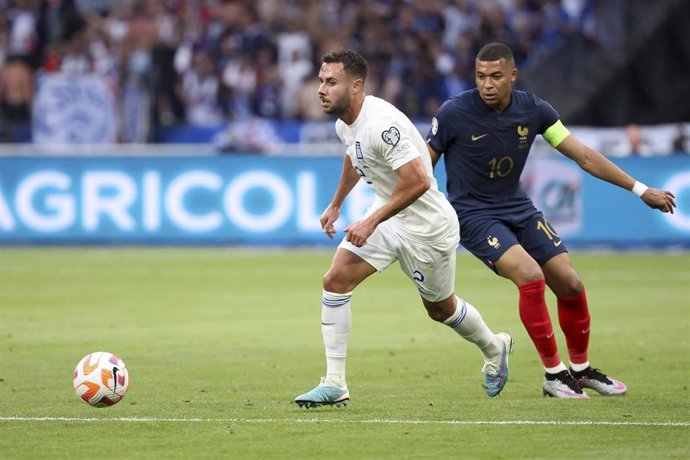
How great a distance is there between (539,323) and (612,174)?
109cm

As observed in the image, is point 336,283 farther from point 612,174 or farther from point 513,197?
Answer: point 612,174

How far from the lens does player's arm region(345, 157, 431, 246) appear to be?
27.0ft

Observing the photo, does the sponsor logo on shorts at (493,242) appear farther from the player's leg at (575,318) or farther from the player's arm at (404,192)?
the player's arm at (404,192)

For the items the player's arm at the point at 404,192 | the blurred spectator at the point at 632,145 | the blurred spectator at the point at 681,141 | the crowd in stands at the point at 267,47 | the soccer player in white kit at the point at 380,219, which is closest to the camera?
the player's arm at the point at 404,192

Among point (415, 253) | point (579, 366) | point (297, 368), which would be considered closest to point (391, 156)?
point (415, 253)

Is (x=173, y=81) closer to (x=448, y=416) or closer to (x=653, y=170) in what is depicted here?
(x=653, y=170)

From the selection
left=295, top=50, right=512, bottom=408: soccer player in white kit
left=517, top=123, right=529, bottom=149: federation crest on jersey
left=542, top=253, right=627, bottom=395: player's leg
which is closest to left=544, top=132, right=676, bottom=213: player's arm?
left=517, top=123, right=529, bottom=149: federation crest on jersey

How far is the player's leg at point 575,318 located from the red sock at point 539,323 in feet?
0.80

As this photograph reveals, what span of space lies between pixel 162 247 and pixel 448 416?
15.2 meters

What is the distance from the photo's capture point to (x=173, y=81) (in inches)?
1042

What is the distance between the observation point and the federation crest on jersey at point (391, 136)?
8.34 metres

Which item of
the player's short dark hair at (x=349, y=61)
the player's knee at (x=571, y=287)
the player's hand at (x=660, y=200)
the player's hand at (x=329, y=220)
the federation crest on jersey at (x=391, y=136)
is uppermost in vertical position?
the player's short dark hair at (x=349, y=61)


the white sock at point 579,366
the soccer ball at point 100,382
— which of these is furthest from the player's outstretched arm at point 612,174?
the soccer ball at point 100,382

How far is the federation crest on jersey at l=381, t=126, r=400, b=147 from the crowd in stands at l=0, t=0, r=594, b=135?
1654cm
